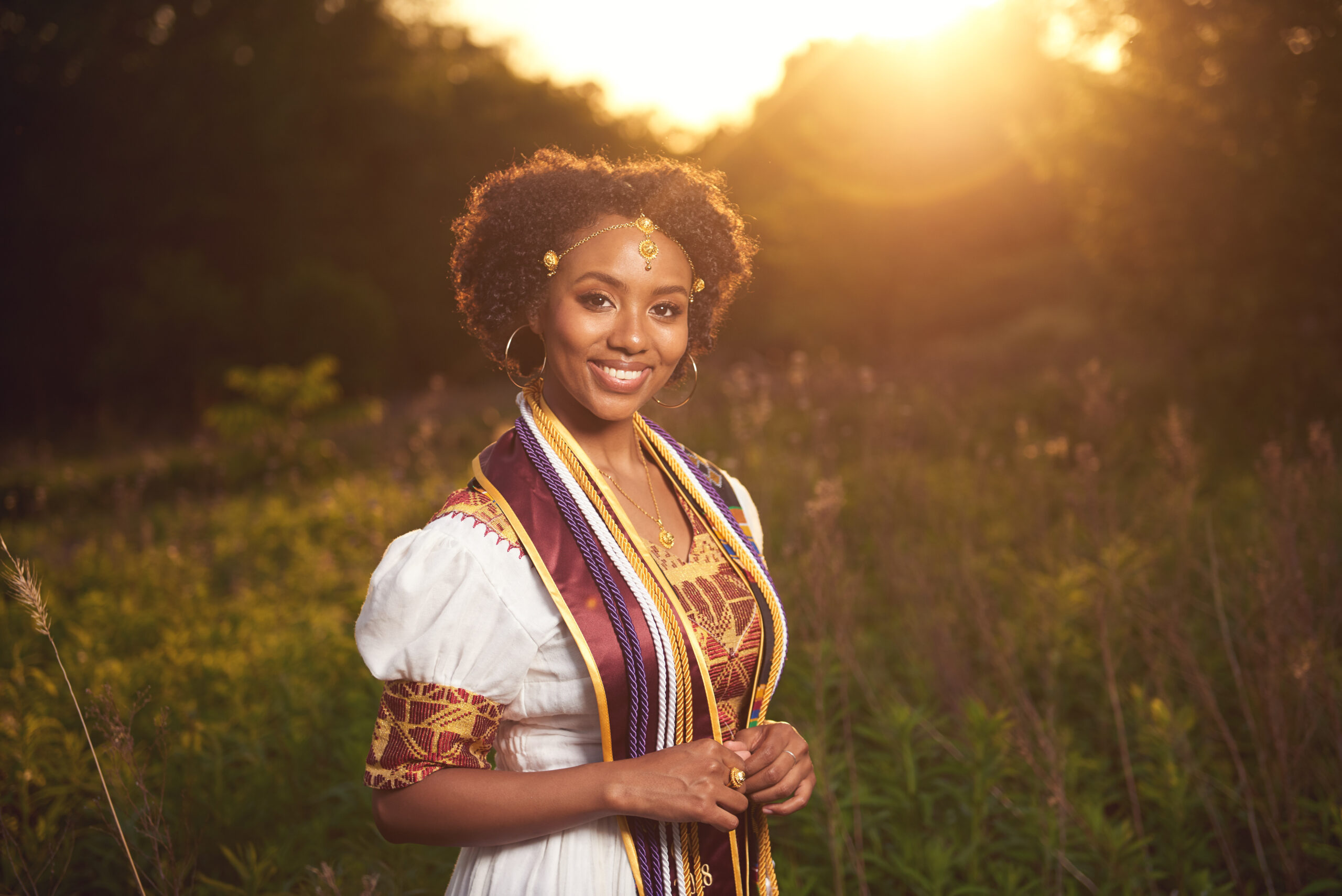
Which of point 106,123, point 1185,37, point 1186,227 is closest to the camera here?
point 1185,37

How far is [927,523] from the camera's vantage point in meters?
4.54

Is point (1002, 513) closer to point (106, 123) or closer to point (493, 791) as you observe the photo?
point (493, 791)

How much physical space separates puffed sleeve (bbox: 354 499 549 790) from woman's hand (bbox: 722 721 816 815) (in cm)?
38

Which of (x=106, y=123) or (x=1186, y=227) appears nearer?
(x=1186, y=227)

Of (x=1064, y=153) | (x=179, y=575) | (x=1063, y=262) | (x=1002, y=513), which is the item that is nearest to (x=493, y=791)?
(x=1002, y=513)

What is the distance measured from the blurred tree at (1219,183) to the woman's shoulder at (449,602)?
19.3 ft

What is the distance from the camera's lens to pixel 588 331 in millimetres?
1504

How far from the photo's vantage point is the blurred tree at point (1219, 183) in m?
5.83

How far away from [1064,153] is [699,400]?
3.90 m

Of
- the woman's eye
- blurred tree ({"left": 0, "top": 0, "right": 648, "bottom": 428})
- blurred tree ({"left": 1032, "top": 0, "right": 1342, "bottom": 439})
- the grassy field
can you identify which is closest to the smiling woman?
the woman's eye

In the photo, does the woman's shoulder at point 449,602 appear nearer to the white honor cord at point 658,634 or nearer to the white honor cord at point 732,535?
the white honor cord at point 658,634

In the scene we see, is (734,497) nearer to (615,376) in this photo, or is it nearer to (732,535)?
(732,535)

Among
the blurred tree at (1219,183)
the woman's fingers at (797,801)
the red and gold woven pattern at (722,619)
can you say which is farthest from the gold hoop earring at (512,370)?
the blurred tree at (1219,183)

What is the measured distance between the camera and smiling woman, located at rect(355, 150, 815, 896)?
1248 millimetres
